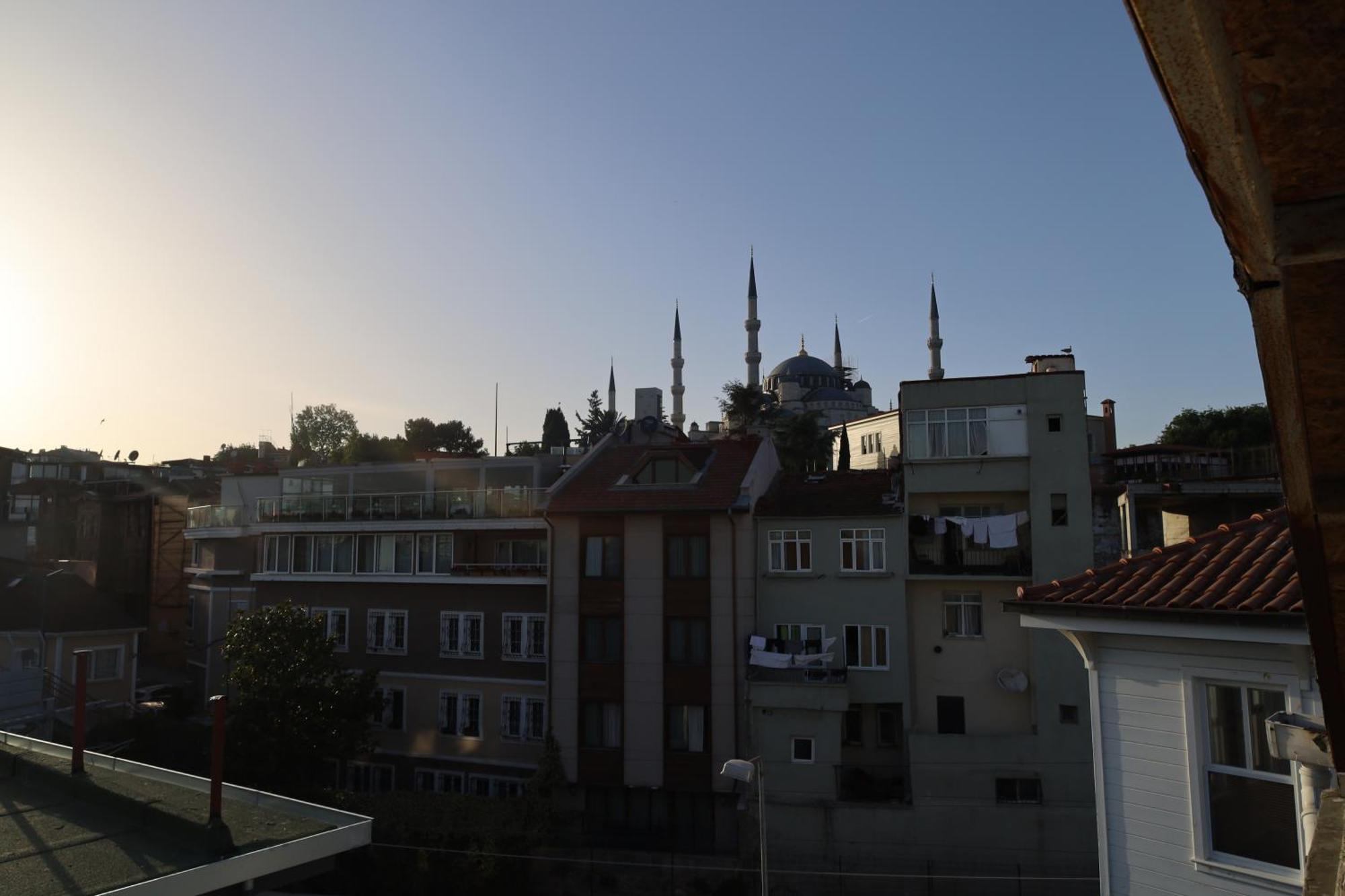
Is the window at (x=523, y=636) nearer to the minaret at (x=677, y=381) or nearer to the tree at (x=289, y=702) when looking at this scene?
the tree at (x=289, y=702)

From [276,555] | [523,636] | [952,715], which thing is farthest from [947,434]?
[276,555]

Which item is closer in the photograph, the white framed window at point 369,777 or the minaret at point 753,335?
the white framed window at point 369,777

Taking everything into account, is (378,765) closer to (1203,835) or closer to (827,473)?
(827,473)

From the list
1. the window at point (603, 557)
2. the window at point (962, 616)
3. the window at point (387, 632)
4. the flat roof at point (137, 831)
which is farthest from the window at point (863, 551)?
the flat roof at point (137, 831)

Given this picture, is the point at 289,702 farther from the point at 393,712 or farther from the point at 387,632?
the point at 387,632

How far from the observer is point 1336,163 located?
4.89 feet

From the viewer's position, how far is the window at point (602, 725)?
27344 millimetres

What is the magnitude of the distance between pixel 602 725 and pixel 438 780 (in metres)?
6.60

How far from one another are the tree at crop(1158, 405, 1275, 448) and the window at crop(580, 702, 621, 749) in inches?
1956

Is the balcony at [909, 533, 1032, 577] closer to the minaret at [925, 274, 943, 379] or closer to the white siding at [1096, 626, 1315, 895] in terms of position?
the white siding at [1096, 626, 1315, 895]

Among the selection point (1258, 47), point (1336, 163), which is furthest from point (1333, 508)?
point (1258, 47)

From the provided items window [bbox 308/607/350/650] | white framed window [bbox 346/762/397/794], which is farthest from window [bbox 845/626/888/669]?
window [bbox 308/607/350/650]

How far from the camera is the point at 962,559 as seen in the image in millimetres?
27281

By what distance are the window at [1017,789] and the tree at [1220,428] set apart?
44378 millimetres
